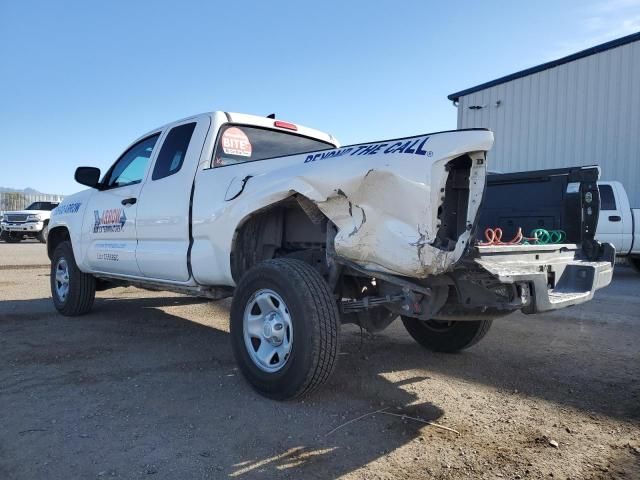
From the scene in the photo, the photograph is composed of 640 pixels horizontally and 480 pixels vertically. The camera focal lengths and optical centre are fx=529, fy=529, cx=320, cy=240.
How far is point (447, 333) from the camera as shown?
15.5 feet

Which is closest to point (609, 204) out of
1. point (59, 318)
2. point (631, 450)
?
point (631, 450)

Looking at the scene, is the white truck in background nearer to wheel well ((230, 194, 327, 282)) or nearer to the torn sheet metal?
wheel well ((230, 194, 327, 282))

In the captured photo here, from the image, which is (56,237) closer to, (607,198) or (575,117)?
(607,198)

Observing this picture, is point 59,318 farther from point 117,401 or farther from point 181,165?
point 117,401

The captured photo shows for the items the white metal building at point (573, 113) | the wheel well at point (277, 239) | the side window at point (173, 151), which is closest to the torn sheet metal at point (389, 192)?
the wheel well at point (277, 239)

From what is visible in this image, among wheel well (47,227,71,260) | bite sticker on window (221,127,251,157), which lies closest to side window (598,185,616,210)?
bite sticker on window (221,127,251,157)

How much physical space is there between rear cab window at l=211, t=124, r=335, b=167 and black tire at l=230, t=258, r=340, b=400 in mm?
1373

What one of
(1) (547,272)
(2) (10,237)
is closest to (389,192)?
(1) (547,272)

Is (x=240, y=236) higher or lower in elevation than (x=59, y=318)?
higher

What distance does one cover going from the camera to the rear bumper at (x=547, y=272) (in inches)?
116

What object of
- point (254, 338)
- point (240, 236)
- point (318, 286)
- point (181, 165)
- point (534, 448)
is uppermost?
point (181, 165)

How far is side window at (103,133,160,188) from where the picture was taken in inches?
212

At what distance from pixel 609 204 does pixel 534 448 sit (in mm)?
9974

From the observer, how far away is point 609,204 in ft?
37.0
